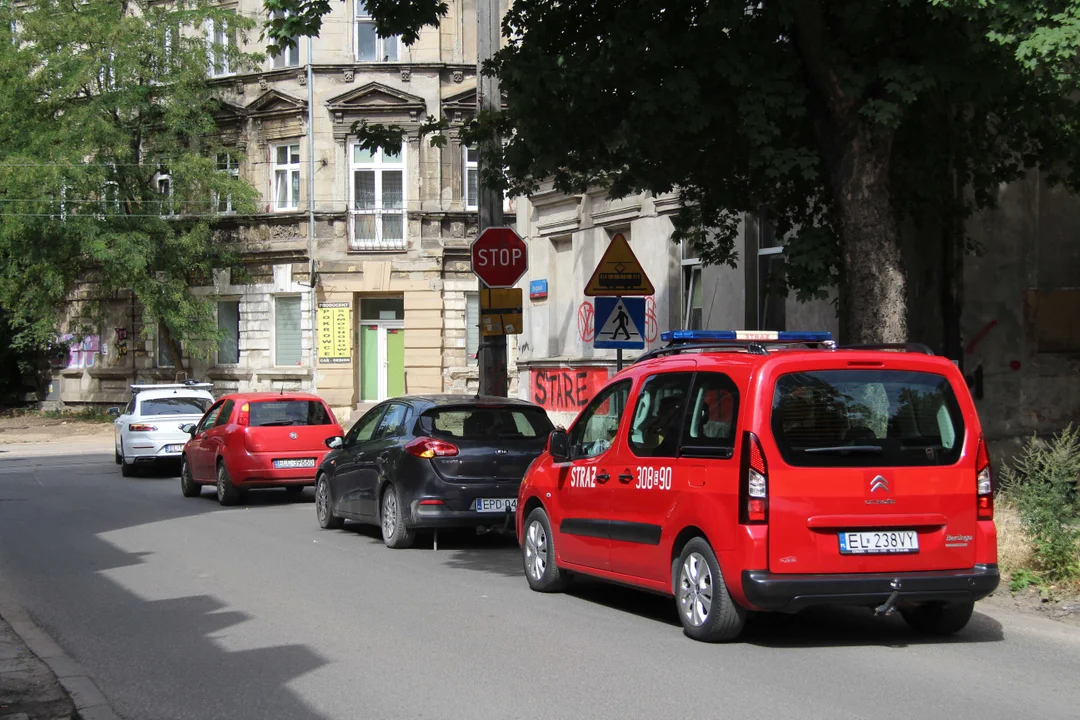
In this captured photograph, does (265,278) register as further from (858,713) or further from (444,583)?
(858,713)

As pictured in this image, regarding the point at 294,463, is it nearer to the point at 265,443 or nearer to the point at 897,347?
the point at 265,443

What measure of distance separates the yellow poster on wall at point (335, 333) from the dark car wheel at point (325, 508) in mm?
21935

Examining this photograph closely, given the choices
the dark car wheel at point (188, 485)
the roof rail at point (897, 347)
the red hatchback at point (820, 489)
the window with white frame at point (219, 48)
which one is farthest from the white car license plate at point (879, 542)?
the window with white frame at point (219, 48)

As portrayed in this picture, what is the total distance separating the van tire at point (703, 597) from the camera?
27.0 feet

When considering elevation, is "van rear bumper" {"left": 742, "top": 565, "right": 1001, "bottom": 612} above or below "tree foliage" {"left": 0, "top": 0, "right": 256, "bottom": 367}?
below

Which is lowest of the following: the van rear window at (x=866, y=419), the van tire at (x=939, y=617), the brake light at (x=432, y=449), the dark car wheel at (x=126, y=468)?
the dark car wheel at (x=126, y=468)

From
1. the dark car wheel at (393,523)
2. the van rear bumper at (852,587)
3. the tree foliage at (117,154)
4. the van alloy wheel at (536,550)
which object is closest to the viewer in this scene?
the van rear bumper at (852,587)

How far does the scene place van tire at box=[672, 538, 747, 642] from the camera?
8219 millimetres

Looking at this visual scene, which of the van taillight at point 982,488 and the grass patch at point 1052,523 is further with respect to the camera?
the grass patch at point 1052,523

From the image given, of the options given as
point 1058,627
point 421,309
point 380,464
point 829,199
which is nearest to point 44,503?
point 380,464

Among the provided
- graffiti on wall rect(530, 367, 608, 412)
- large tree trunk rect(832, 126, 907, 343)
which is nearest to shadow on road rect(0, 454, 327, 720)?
large tree trunk rect(832, 126, 907, 343)

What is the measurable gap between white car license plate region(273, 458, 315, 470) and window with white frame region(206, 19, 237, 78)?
72.9 ft

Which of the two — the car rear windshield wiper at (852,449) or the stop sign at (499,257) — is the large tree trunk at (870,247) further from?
the stop sign at (499,257)

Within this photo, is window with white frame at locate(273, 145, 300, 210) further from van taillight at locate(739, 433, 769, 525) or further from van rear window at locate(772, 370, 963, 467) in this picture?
van taillight at locate(739, 433, 769, 525)
